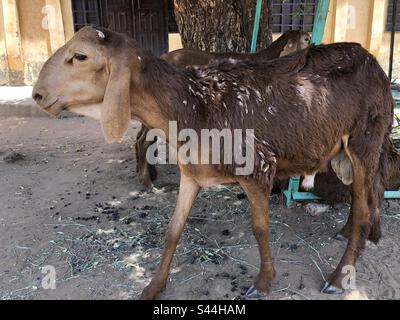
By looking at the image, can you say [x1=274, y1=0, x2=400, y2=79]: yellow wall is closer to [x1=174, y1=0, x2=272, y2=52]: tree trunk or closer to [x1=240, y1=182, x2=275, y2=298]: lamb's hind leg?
[x1=174, y1=0, x2=272, y2=52]: tree trunk

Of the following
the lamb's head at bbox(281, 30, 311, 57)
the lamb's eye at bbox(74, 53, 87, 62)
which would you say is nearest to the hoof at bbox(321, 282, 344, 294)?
the lamb's eye at bbox(74, 53, 87, 62)

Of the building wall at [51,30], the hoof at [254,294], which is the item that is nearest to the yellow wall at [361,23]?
the building wall at [51,30]

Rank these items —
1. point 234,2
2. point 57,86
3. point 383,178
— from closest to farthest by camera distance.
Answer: point 57,86 < point 383,178 < point 234,2

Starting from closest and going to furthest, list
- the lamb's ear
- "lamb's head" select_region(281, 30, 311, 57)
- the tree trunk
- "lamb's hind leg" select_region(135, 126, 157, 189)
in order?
the lamb's ear, "lamb's hind leg" select_region(135, 126, 157, 189), the tree trunk, "lamb's head" select_region(281, 30, 311, 57)

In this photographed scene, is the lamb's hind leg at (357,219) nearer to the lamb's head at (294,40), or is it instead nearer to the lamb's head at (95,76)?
the lamb's head at (95,76)

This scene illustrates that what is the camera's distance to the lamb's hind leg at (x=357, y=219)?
3.27 meters

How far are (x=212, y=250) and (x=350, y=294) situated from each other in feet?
3.72

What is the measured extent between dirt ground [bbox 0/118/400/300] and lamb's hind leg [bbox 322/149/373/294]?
0.15 m

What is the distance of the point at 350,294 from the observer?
3.21m

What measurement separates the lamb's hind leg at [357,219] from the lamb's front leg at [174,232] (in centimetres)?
114

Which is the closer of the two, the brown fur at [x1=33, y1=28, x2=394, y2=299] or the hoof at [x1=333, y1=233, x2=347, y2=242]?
the brown fur at [x1=33, y1=28, x2=394, y2=299]

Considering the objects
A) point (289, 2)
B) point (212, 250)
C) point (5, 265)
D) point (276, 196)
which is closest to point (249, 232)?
point (212, 250)

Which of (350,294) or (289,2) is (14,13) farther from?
(350,294)

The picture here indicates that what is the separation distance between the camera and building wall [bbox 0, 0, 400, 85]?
33.7ft
